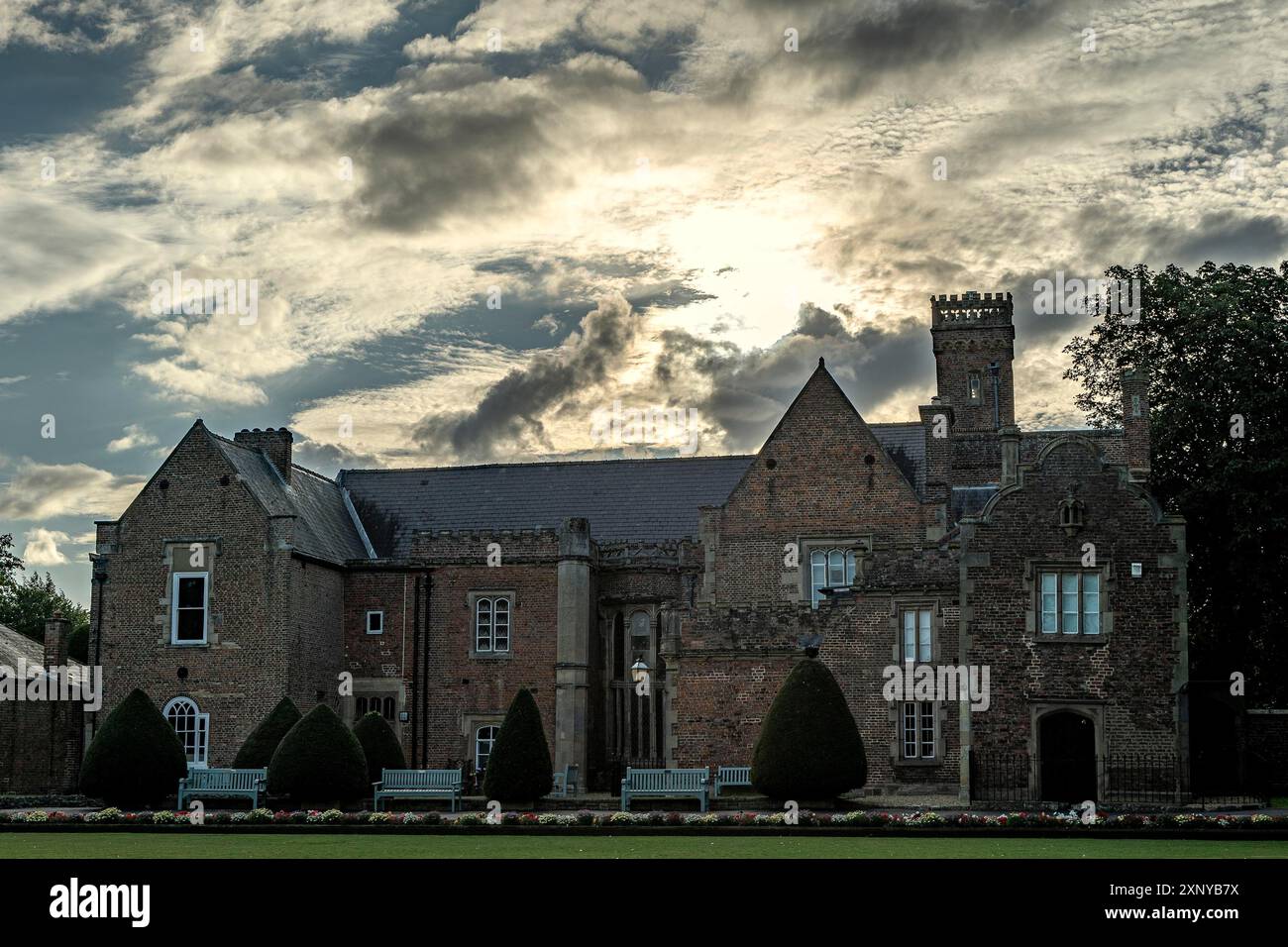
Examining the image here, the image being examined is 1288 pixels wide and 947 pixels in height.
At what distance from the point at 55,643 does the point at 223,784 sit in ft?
52.8

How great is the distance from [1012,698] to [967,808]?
3.65 m

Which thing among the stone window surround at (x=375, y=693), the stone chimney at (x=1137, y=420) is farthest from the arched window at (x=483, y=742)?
the stone chimney at (x=1137, y=420)

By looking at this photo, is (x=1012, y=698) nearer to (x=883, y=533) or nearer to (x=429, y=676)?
(x=883, y=533)

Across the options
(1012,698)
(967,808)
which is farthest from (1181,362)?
(967,808)

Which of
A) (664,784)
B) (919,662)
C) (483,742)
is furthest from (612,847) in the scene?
(483,742)

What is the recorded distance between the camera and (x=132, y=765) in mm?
37812

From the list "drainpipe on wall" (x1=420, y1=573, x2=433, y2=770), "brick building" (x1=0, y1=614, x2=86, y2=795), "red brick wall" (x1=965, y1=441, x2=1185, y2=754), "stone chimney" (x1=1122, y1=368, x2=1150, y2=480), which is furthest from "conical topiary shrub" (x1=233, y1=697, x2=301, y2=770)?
"stone chimney" (x1=1122, y1=368, x2=1150, y2=480)

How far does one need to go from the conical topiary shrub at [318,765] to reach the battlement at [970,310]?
105 ft

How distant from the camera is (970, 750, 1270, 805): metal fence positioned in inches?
1378

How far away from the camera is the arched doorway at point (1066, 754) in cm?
3584

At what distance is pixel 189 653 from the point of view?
44656mm

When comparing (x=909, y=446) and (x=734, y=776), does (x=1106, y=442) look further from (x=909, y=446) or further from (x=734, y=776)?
(x=734, y=776)
